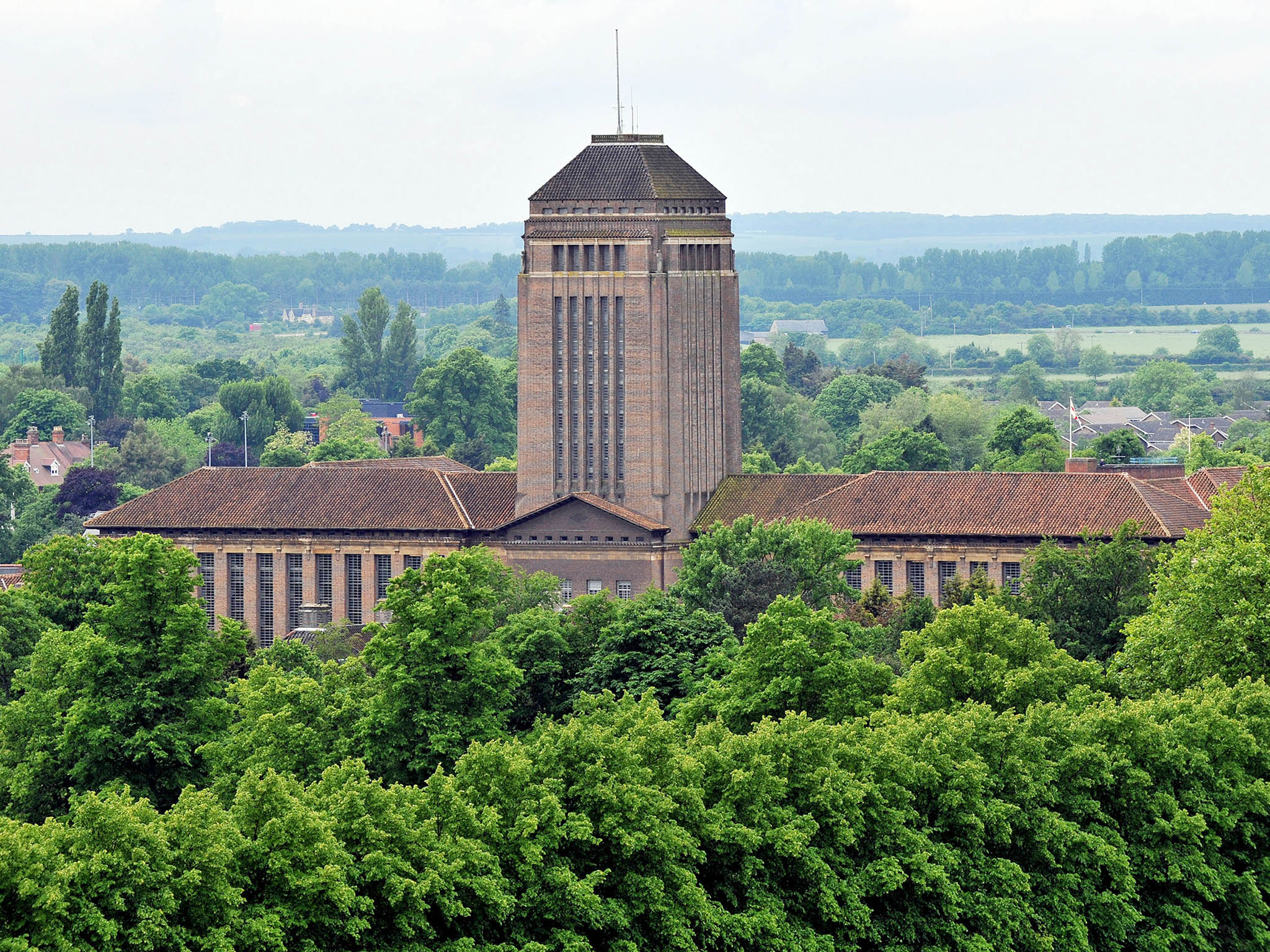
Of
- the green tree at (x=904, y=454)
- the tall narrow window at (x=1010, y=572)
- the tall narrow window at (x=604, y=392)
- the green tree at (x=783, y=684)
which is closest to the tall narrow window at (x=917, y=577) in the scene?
the tall narrow window at (x=1010, y=572)

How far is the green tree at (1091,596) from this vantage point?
10419 centimetres

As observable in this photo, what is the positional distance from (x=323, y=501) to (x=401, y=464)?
18508 millimetres

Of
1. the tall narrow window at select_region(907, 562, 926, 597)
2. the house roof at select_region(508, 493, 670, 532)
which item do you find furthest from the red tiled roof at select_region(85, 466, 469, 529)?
the tall narrow window at select_region(907, 562, 926, 597)

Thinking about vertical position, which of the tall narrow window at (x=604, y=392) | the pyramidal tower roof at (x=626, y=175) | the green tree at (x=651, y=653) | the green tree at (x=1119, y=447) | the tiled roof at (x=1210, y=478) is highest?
the pyramidal tower roof at (x=626, y=175)

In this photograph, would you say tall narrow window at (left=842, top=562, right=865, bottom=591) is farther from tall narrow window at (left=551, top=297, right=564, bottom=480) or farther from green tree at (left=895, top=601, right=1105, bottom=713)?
green tree at (left=895, top=601, right=1105, bottom=713)

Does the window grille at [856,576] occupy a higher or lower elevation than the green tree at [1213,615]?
lower

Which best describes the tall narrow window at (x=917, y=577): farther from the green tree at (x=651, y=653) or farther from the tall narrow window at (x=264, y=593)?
the green tree at (x=651, y=653)

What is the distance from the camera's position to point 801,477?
136m

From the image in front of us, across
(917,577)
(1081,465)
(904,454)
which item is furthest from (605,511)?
(904,454)

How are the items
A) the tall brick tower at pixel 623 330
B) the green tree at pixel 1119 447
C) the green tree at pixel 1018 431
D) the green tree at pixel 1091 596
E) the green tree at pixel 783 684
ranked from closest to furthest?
1. the green tree at pixel 783 684
2. the green tree at pixel 1091 596
3. the tall brick tower at pixel 623 330
4. the green tree at pixel 1119 447
5. the green tree at pixel 1018 431

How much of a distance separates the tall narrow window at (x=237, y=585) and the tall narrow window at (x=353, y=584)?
18.5 feet

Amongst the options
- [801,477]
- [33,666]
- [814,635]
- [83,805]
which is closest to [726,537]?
[801,477]

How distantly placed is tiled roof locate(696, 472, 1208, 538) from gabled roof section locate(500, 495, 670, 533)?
2.60 meters

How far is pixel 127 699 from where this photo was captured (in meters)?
85.2
